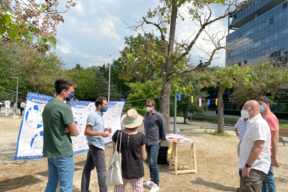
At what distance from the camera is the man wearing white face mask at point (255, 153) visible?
2481 mm

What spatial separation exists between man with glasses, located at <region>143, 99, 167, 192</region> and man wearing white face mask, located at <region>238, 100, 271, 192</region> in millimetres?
1966

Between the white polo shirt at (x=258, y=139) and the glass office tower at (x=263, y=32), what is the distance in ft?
108

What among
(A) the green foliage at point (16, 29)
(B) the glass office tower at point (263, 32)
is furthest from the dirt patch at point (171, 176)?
(B) the glass office tower at point (263, 32)

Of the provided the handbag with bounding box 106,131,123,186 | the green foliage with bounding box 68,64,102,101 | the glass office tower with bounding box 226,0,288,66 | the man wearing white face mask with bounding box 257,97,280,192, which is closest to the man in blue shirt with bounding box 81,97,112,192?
the handbag with bounding box 106,131,123,186

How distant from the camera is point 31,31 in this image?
11.1 feet

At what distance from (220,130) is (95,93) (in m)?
46.9

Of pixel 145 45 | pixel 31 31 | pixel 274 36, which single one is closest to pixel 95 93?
pixel 274 36

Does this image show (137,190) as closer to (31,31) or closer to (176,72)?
(31,31)

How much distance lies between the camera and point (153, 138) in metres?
4.46

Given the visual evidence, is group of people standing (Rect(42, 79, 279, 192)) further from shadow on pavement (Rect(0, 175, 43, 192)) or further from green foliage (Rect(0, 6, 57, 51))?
shadow on pavement (Rect(0, 175, 43, 192))

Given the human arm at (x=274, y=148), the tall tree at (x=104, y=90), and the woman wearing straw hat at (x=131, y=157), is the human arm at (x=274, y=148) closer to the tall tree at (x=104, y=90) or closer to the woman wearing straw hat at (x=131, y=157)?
the woman wearing straw hat at (x=131, y=157)

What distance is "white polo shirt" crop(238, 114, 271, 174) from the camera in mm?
2489

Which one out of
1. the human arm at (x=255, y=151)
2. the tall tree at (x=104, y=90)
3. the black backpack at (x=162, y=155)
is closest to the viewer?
the human arm at (x=255, y=151)

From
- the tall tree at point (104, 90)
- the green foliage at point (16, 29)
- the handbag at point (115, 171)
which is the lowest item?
the handbag at point (115, 171)
